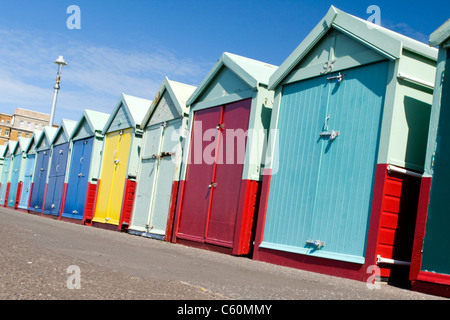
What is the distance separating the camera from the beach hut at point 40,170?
2684 cm

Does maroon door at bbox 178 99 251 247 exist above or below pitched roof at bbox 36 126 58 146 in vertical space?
below

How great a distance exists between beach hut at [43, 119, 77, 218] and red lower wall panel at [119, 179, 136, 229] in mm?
6832

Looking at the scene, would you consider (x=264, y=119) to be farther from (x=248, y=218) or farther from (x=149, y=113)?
(x=149, y=113)

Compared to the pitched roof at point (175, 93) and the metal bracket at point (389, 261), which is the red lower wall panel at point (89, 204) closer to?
the pitched roof at point (175, 93)

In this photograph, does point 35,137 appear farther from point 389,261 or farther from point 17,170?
point 389,261

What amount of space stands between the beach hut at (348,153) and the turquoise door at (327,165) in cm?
2

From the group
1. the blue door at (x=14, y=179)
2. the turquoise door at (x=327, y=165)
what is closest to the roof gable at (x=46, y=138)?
the blue door at (x=14, y=179)

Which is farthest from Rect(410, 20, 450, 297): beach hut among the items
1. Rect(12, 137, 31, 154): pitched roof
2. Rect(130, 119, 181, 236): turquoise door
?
Rect(12, 137, 31, 154): pitched roof

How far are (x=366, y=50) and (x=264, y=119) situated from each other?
299 cm

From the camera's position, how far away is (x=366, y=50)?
8430mm

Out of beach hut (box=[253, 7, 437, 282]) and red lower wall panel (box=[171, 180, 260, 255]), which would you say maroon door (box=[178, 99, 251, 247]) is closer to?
red lower wall panel (box=[171, 180, 260, 255])

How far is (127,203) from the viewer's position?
17.0 m

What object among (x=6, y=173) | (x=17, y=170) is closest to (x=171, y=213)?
(x=17, y=170)

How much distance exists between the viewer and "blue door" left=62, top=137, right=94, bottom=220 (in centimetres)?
2082
